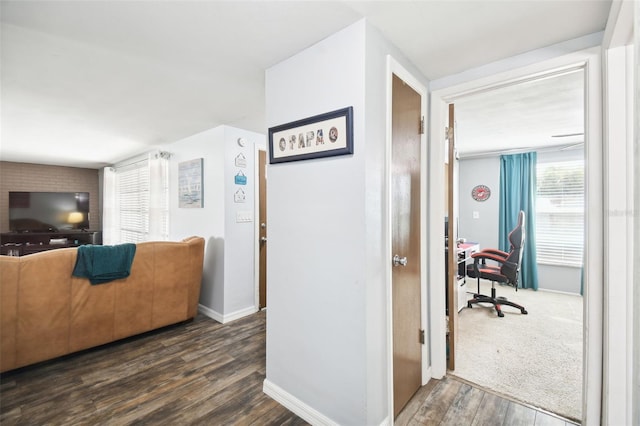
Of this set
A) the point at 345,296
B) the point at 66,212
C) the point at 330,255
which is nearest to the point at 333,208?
the point at 330,255

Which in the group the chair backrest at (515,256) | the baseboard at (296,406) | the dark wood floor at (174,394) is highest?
the chair backrest at (515,256)

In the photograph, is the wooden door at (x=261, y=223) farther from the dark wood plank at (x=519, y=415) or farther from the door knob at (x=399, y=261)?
the dark wood plank at (x=519, y=415)

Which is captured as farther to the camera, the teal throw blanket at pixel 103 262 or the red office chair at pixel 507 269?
the red office chair at pixel 507 269

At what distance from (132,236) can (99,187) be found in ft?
7.16

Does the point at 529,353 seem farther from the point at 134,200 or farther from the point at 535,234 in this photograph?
the point at 134,200

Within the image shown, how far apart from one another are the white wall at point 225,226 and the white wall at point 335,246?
1.54m

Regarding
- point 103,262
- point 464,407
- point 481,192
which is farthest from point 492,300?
point 103,262

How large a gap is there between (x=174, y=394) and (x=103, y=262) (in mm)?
1303

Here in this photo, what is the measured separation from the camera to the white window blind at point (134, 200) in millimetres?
4746

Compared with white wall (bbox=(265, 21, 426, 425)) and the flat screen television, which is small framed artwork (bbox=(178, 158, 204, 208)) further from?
the flat screen television

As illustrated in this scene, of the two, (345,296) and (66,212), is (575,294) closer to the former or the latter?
(345,296)

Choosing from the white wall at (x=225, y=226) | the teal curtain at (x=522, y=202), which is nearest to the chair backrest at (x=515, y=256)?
the teal curtain at (x=522, y=202)

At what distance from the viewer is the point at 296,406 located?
1.75 m

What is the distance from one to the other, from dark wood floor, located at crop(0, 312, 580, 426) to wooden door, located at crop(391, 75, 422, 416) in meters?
0.26
